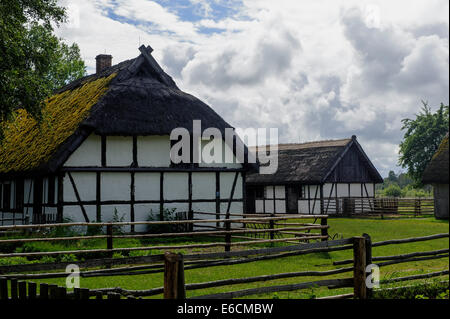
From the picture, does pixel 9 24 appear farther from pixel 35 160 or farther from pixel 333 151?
pixel 333 151

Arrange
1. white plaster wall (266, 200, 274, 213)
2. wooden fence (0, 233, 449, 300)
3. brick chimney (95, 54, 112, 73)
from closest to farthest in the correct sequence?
1. wooden fence (0, 233, 449, 300)
2. brick chimney (95, 54, 112, 73)
3. white plaster wall (266, 200, 274, 213)

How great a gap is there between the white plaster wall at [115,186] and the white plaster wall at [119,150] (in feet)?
1.33

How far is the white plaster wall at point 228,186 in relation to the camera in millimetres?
20812

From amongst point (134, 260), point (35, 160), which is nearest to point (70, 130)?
point (35, 160)

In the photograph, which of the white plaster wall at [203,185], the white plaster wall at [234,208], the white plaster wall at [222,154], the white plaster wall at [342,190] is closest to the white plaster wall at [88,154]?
the white plaster wall at [203,185]

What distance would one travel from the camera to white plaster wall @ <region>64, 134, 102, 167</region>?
57.9ft

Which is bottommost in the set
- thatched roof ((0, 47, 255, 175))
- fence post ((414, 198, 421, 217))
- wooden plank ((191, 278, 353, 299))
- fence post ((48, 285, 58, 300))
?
wooden plank ((191, 278, 353, 299))

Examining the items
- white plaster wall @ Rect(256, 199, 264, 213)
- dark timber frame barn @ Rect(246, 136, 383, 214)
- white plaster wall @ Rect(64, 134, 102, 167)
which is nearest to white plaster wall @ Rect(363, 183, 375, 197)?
dark timber frame barn @ Rect(246, 136, 383, 214)

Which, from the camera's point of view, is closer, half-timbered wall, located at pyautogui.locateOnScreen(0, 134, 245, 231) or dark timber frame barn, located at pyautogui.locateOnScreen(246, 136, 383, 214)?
half-timbered wall, located at pyautogui.locateOnScreen(0, 134, 245, 231)

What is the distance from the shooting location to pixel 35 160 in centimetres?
1792

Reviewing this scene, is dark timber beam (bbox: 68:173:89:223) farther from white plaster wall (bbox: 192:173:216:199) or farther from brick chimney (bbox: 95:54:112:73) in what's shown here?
brick chimney (bbox: 95:54:112:73)

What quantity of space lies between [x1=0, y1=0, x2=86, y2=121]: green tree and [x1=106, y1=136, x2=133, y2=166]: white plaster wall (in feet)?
11.3
